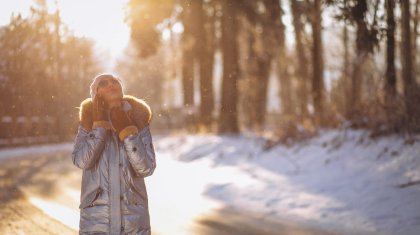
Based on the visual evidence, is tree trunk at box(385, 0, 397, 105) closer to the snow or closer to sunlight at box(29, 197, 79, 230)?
sunlight at box(29, 197, 79, 230)

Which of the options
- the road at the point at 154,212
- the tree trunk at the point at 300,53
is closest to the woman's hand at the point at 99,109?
the road at the point at 154,212

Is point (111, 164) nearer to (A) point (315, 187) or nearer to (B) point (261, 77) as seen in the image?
(A) point (315, 187)

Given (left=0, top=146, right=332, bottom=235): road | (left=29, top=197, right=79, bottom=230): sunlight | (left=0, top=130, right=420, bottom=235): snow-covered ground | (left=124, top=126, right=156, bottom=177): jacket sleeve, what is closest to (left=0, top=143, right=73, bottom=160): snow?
(left=0, top=146, right=332, bottom=235): road

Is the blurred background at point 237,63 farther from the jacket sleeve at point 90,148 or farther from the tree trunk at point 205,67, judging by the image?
the jacket sleeve at point 90,148

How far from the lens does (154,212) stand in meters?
9.01

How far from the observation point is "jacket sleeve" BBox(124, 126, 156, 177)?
12.6 ft

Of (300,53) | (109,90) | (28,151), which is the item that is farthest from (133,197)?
(28,151)

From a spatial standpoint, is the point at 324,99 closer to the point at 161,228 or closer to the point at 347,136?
the point at 347,136

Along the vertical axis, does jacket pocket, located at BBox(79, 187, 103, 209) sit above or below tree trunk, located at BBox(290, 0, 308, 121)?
below

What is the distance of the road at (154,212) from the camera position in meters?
7.34

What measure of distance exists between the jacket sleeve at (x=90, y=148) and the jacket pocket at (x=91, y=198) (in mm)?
189

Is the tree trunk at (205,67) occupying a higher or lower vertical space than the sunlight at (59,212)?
higher

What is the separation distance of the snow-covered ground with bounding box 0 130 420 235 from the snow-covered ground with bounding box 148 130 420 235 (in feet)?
0.04

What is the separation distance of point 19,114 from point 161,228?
25.3 metres
